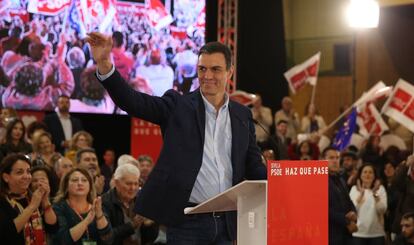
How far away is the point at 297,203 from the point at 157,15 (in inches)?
352

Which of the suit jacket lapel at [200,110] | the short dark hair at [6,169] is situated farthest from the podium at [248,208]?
the short dark hair at [6,169]

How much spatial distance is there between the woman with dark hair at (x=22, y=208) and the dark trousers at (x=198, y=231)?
168cm

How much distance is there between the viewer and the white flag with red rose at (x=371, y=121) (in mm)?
12617

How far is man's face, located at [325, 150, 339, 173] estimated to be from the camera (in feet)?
27.3

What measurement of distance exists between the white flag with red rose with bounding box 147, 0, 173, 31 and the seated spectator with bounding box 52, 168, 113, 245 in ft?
20.8

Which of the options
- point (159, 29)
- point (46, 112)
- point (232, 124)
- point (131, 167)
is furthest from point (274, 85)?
point (232, 124)

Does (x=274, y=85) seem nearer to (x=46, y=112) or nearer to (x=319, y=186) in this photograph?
(x=46, y=112)

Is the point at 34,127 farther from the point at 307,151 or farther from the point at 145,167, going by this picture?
the point at 307,151

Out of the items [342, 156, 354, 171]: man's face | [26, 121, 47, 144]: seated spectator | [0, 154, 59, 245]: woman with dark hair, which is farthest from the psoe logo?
[342, 156, 354, 171]: man's face

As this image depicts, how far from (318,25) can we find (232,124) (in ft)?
43.3

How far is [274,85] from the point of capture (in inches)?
590

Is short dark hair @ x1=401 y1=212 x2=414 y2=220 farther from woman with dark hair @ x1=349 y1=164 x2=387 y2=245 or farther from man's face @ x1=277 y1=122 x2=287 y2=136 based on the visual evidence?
man's face @ x1=277 y1=122 x2=287 y2=136

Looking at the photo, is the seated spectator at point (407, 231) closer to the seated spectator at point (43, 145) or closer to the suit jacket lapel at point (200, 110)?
the seated spectator at point (43, 145)

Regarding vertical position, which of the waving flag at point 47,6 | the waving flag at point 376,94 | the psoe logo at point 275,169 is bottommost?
the psoe logo at point 275,169
